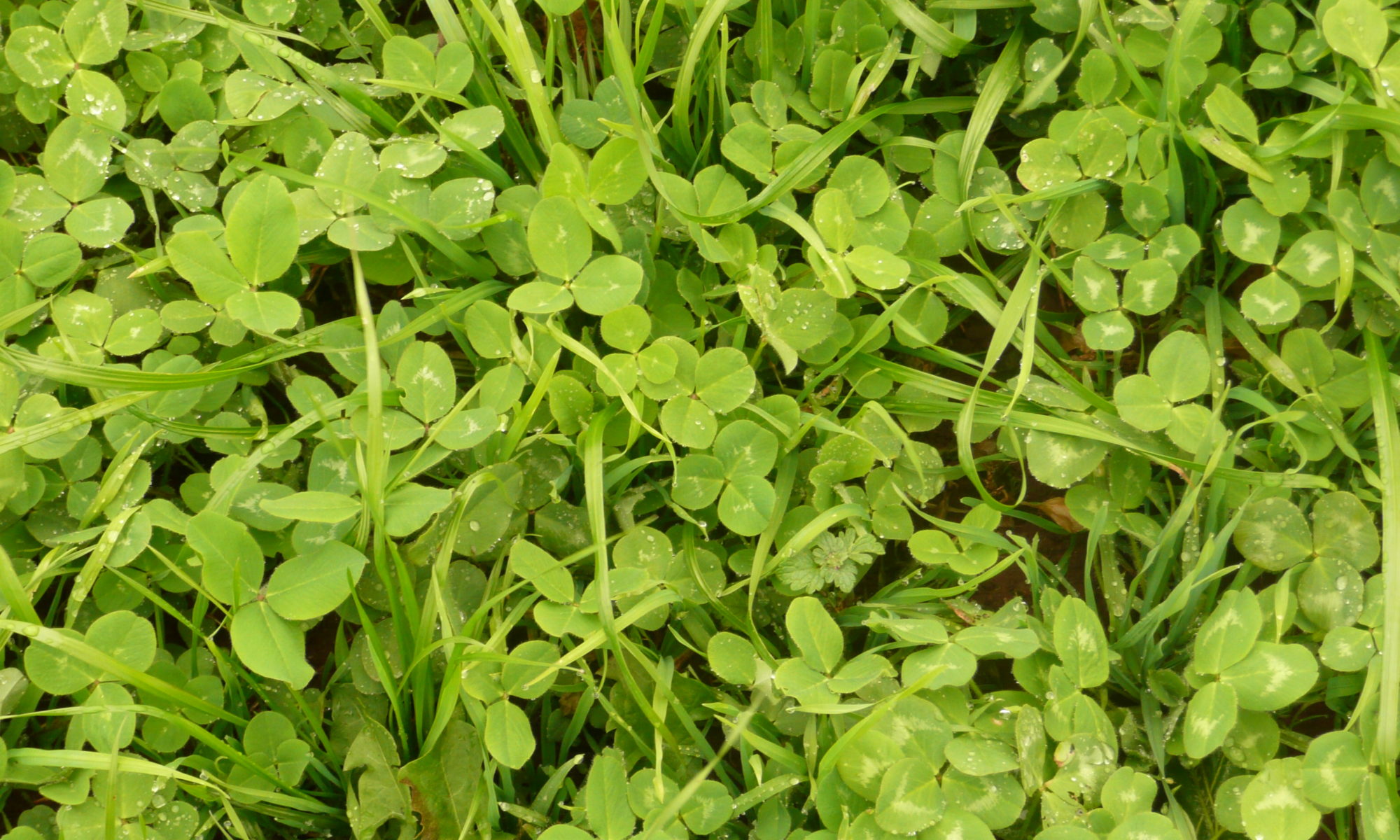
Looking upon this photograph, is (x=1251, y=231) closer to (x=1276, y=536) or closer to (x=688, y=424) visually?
(x=1276, y=536)

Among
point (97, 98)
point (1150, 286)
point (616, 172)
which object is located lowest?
point (1150, 286)

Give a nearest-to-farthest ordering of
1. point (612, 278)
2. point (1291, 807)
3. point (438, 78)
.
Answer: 1. point (1291, 807)
2. point (612, 278)
3. point (438, 78)

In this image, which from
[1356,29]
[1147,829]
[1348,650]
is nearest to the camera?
[1147,829]

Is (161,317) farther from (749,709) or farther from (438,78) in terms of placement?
(749,709)

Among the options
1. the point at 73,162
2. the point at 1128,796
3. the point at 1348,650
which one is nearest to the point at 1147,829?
the point at 1128,796

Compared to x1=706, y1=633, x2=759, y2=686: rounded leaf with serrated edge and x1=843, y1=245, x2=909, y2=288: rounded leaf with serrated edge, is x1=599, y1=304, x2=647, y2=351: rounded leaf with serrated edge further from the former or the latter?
x1=706, y1=633, x2=759, y2=686: rounded leaf with serrated edge

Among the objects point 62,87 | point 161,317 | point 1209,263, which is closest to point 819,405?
point 1209,263
